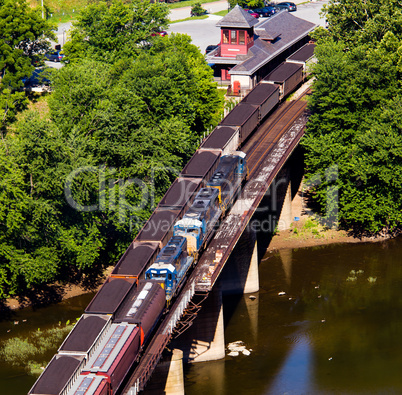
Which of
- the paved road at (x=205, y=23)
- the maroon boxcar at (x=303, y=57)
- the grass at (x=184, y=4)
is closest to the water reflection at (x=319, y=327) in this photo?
the maroon boxcar at (x=303, y=57)

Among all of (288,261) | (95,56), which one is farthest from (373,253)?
(95,56)

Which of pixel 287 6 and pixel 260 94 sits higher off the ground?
pixel 260 94

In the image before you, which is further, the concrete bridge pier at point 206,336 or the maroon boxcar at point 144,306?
the concrete bridge pier at point 206,336

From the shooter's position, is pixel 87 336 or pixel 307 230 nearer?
pixel 87 336

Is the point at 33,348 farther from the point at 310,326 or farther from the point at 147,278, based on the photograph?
the point at 310,326

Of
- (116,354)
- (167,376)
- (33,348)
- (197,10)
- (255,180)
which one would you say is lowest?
(33,348)

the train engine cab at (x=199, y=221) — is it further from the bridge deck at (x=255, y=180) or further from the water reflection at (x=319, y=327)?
the water reflection at (x=319, y=327)

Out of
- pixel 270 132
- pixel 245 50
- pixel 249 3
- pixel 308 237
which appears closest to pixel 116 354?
pixel 308 237

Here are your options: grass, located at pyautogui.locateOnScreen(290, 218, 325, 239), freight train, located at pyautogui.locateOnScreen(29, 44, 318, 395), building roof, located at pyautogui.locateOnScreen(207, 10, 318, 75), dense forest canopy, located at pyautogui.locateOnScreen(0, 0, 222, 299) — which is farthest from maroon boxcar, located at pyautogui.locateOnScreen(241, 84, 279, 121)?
grass, located at pyautogui.locateOnScreen(290, 218, 325, 239)
